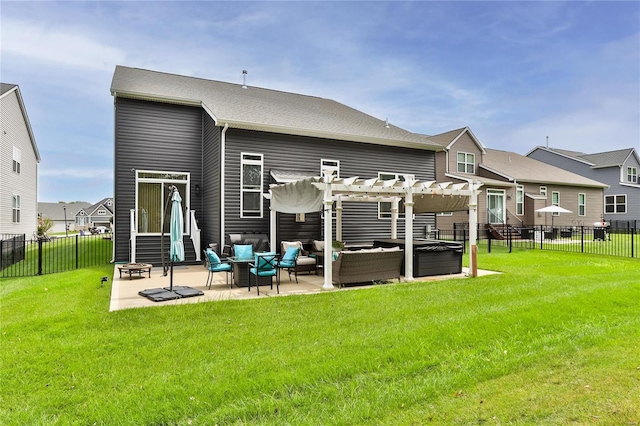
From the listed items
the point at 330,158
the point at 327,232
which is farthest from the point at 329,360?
the point at 330,158

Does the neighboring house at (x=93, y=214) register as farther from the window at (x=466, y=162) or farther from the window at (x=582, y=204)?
the window at (x=582, y=204)

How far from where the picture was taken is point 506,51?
1648 cm

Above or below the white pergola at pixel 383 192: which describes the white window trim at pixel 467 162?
Answer: above

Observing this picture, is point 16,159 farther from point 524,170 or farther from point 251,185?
point 524,170

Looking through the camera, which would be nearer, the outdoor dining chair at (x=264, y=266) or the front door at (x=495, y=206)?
the outdoor dining chair at (x=264, y=266)

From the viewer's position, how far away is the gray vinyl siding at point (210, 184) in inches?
480

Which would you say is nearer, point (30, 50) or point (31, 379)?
point (31, 379)

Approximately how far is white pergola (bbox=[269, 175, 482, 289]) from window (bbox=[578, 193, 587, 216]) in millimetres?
21686

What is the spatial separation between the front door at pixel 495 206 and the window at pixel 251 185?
1542 centimetres

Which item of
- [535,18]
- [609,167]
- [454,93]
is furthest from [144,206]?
[609,167]

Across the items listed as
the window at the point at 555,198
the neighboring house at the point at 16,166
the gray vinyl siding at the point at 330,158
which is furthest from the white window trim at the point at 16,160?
the window at the point at 555,198

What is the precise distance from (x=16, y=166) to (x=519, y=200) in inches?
1133

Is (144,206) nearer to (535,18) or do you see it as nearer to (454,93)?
(535,18)

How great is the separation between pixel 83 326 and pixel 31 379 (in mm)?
1620
